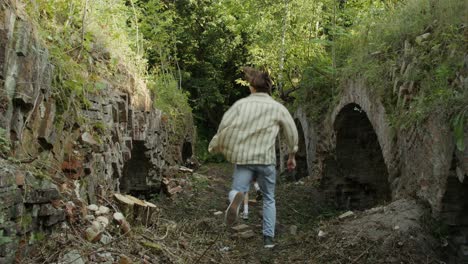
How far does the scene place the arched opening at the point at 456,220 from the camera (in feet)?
14.5

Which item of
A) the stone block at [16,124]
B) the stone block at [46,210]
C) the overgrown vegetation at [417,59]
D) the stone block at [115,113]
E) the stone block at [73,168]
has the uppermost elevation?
the overgrown vegetation at [417,59]

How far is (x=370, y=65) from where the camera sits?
6832 mm

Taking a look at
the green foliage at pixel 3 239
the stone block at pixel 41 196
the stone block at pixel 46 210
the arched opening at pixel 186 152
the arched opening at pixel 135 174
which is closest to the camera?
the green foliage at pixel 3 239

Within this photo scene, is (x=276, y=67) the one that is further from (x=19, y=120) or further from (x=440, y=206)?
(x=19, y=120)

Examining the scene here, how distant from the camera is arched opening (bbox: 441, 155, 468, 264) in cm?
443

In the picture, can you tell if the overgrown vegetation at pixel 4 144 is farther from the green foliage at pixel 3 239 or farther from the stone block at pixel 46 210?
the green foliage at pixel 3 239

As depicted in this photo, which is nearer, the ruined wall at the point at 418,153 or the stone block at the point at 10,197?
the stone block at the point at 10,197

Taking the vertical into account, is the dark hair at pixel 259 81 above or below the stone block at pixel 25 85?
above

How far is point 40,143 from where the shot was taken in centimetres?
357

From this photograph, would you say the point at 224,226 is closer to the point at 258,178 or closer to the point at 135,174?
the point at 258,178

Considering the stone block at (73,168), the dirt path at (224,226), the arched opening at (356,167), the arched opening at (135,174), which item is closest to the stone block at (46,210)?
the stone block at (73,168)

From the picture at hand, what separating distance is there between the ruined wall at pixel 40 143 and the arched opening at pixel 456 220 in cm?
327

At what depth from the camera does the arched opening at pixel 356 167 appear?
28.3ft

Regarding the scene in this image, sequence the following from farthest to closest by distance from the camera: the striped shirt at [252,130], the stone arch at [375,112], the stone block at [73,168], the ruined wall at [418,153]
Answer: the stone arch at [375,112] → the ruined wall at [418,153] → the striped shirt at [252,130] → the stone block at [73,168]
